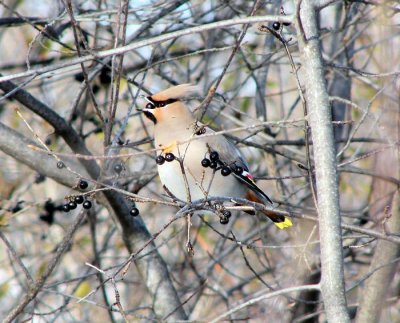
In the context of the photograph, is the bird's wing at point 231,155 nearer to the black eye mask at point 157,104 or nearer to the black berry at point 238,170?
the black berry at point 238,170

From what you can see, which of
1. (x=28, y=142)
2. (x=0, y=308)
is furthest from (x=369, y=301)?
(x=0, y=308)

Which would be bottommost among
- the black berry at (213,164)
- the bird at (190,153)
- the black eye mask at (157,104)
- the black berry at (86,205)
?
the black berry at (86,205)

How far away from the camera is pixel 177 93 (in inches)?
163

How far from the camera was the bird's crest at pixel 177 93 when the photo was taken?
412cm

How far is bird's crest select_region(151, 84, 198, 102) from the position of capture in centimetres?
412

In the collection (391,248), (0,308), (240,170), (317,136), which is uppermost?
(0,308)

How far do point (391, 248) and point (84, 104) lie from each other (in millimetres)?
2027

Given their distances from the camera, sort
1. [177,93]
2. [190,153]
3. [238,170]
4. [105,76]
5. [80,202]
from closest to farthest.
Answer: [80,202]
[238,170]
[190,153]
[177,93]
[105,76]

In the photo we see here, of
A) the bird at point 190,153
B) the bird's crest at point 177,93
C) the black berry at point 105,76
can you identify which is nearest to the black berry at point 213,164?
the bird at point 190,153

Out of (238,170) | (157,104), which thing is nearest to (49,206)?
(157,104)

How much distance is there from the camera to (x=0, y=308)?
690cm

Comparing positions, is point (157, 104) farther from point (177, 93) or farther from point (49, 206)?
point (49, 206)

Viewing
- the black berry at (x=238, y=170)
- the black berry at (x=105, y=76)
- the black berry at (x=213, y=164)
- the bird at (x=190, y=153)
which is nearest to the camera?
the black berry at (x=213, y=164)

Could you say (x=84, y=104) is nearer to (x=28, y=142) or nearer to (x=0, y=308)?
(x=28, y=142)
